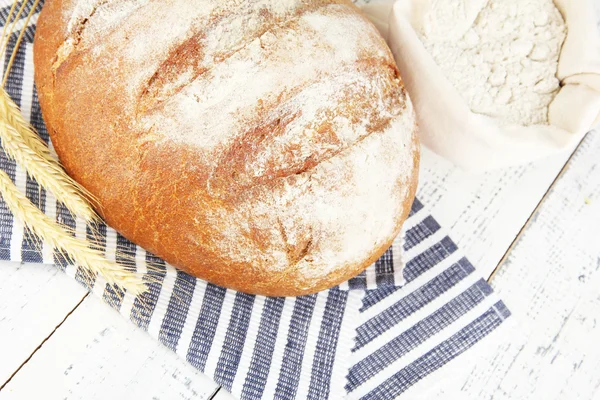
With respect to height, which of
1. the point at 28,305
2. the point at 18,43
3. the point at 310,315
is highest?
the point at 18,43

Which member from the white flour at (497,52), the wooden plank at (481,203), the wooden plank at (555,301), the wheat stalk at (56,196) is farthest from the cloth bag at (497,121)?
the wheat stalk at (56,196)

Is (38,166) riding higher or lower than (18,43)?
lower

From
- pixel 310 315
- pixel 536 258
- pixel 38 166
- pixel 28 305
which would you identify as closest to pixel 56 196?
pixel 38 166

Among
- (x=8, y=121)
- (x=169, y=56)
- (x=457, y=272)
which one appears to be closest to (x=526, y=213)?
(x=457, y=272)

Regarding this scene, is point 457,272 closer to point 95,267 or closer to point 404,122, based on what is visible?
point 404,122

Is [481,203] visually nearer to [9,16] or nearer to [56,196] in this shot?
[56,196]

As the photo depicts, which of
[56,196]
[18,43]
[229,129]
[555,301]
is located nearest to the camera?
[229,129]
